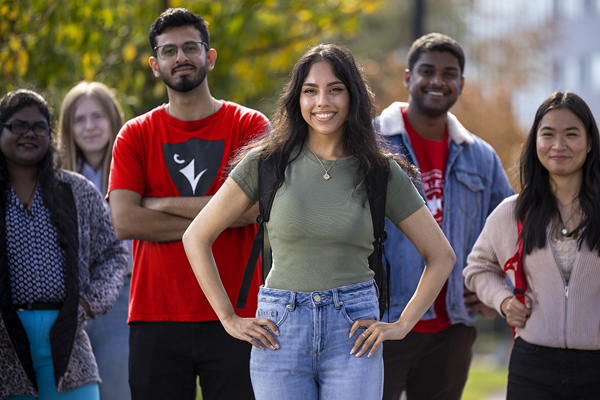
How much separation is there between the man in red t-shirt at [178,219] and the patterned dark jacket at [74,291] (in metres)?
Result: 0.33

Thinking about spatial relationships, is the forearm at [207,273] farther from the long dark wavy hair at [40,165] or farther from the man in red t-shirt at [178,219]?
the long dark wavy hair at [40,165]

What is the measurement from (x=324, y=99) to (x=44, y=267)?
189 cm

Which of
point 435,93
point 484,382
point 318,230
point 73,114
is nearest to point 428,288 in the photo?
point 318,230

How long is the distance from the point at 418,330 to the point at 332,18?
14.5 feet

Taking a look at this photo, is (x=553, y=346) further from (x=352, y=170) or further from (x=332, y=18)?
(x=332, y=18)

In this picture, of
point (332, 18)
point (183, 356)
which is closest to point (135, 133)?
point (183, 356)

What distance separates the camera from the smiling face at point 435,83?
4.83m

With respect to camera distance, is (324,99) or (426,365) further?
(426,365)

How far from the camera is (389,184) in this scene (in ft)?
10.7

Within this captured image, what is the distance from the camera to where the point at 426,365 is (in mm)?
4605

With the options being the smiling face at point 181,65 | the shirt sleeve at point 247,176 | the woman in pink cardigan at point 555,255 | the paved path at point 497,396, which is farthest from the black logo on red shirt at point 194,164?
the paved path at point 497,396

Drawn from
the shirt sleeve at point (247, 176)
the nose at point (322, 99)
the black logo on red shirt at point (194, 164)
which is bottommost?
the shirt sleeve at point (247, 176)

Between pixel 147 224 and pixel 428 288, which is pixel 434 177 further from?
pixel 147 224

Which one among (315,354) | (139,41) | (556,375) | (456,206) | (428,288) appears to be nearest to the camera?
(315,354)
